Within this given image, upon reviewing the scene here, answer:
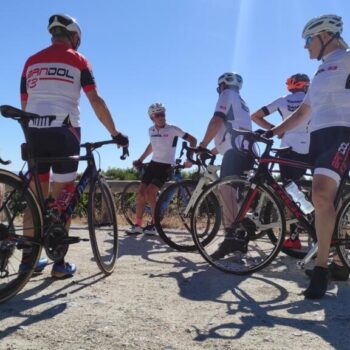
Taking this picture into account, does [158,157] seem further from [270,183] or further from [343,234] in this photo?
[343,234]

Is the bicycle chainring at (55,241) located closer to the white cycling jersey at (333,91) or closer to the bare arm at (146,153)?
the white cycling jersey at (333,91)

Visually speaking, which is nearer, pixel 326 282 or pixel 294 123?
pixel 326 282

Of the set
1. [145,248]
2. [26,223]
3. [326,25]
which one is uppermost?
[326,25]

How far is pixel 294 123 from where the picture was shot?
4.77 metres

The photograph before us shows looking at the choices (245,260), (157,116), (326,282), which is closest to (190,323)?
(326,282)

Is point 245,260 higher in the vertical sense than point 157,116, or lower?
lower

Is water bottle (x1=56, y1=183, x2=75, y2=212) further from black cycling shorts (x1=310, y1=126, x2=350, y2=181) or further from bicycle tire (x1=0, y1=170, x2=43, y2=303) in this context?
black cycling shorts (x1=310, y1=126, x2=350, y2=181)

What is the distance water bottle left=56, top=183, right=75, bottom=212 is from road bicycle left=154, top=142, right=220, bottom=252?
1.73 m

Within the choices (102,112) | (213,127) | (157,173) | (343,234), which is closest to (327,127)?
(343,234)

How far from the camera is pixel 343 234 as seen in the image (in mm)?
4305

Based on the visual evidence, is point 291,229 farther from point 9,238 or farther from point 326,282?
point 9,238

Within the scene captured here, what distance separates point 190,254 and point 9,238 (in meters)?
2.65

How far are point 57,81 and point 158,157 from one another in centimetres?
386

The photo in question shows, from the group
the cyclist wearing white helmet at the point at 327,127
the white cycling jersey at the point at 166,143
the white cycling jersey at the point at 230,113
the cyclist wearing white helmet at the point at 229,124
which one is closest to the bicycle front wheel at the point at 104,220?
the cyclist wearing white helmet at the point at 229,124
